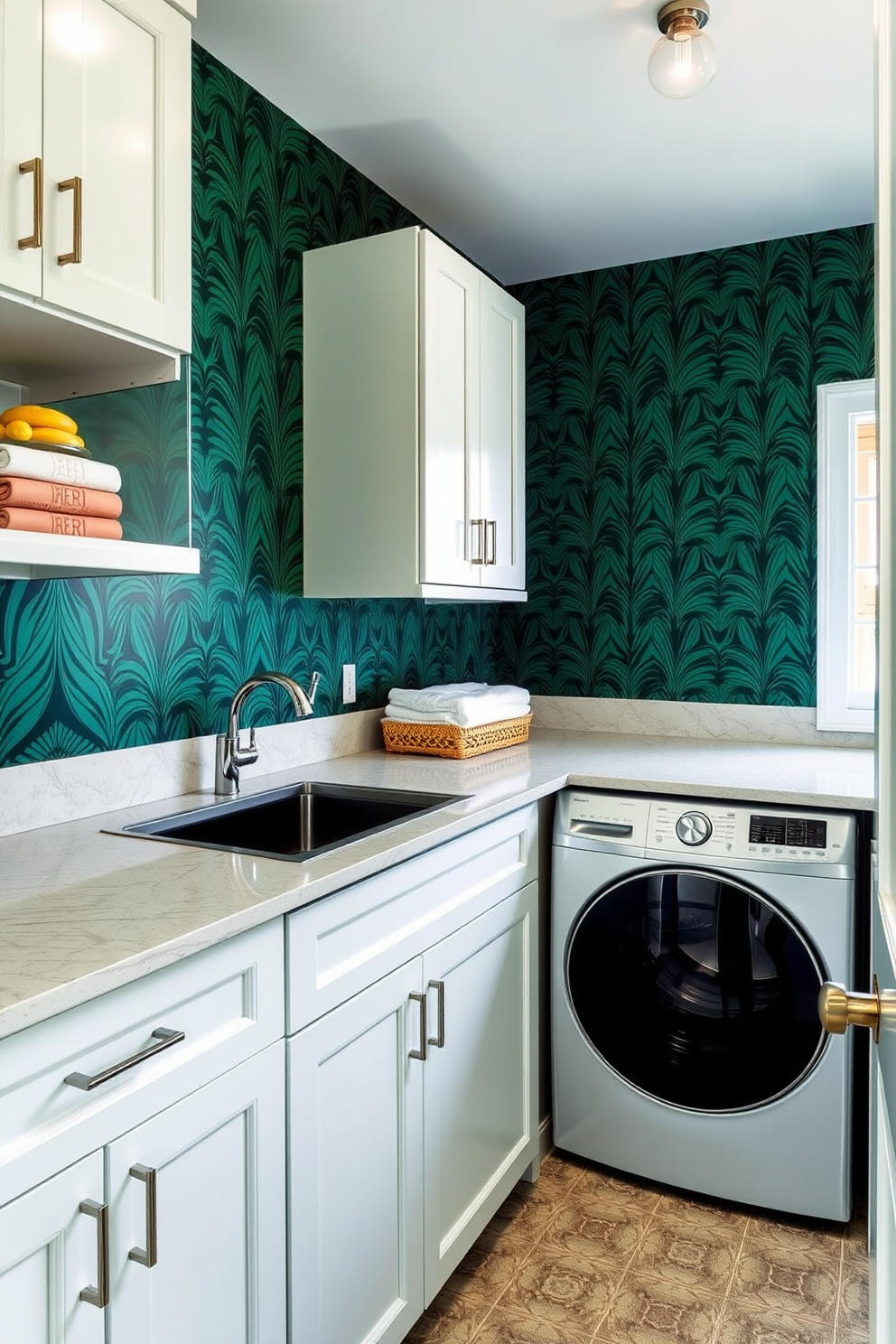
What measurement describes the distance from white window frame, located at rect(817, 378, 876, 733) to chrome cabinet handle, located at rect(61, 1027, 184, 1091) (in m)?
2.36

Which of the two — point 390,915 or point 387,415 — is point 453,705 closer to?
point 387,415

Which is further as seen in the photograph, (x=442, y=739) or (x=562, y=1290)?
(x=442, y=739)

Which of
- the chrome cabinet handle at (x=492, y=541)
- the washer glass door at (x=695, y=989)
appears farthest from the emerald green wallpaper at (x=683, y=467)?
the washer glass door at (x=695, y=989)

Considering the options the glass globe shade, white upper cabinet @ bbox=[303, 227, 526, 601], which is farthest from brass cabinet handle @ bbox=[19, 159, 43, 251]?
the glass globe shade

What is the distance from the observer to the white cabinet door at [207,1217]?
1.06 metres

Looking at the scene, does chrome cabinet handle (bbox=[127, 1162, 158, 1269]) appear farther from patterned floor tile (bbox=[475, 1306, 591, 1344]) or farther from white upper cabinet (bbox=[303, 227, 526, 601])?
white upper cabinet (bbox=[303, 227, 526, 601])

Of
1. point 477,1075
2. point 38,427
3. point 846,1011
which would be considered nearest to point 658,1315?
point 477,1075

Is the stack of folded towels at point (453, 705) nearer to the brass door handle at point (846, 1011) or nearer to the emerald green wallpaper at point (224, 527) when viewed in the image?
the emerald green wallpaper at point (224, 527)

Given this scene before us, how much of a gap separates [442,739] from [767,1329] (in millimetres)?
1427

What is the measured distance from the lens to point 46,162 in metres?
1.33

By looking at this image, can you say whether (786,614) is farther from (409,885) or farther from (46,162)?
(46,162)

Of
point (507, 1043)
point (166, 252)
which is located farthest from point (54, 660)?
point (507, 1043)

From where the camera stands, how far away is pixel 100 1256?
3.33 feet

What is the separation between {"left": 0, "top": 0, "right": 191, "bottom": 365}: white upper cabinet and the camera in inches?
50.7
